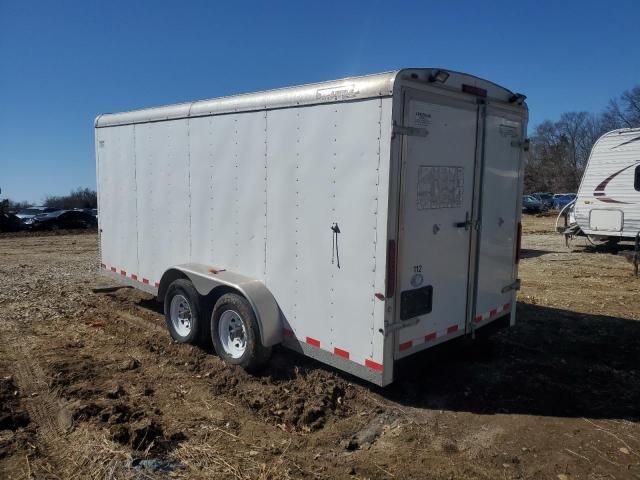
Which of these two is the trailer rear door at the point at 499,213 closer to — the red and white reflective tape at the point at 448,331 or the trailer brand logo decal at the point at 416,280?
the red and white reflective tape at the point at 448,331

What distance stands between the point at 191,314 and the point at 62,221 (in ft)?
80.1

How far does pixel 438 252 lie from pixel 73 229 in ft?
85.7

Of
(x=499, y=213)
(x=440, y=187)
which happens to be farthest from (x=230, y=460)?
(x=499, y=213)

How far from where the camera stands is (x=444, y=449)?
377 centimetres

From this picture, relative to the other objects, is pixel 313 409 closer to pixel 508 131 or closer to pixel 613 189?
pixel 508 131

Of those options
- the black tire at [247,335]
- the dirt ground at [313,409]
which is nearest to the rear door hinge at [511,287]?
the dirt ground at [313,409]

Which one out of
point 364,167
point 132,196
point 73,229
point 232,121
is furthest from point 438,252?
point 73,229

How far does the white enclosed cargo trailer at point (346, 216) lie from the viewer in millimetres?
4031

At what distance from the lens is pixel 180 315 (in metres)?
6.12

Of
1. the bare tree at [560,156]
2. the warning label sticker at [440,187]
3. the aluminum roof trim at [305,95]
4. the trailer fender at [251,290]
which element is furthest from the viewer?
the bare tree at [560,156]

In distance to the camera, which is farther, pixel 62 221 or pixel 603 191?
pixel 62 221

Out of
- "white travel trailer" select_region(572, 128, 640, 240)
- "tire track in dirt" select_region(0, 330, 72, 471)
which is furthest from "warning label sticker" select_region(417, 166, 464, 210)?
"white travel trailer" select_region(572, 128, 640, 240)

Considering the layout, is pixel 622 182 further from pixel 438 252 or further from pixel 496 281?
pixel 438 252

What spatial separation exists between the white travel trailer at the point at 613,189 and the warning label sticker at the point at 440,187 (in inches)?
433
